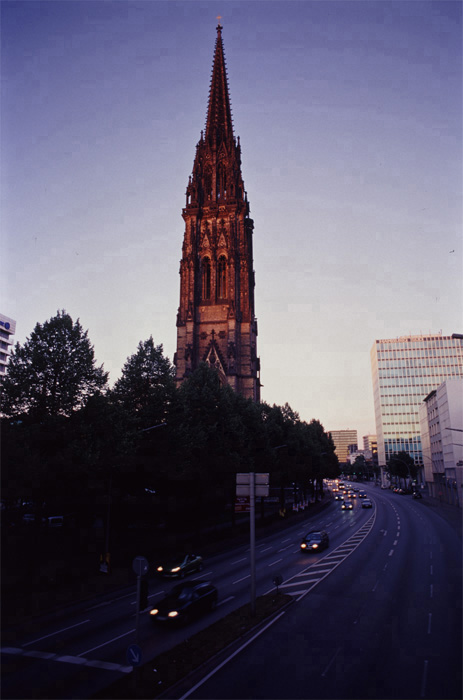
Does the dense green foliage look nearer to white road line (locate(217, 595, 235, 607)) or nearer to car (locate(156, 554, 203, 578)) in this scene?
car (locate(156, 554, 203, 578))

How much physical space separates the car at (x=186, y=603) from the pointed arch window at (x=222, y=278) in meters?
A: 67.6

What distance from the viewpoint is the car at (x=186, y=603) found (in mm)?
17234

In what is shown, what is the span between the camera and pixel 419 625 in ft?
54.5

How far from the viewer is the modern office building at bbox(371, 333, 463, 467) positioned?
148750 mm

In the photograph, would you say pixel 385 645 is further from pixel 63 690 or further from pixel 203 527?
pixel 203 527

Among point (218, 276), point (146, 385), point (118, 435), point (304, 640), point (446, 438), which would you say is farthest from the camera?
point (218, 276)

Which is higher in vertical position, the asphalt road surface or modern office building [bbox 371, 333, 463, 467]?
modern office building [bbox 371, 333, 463, 467]

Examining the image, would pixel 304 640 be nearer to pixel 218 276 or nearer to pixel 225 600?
pixel 225 600

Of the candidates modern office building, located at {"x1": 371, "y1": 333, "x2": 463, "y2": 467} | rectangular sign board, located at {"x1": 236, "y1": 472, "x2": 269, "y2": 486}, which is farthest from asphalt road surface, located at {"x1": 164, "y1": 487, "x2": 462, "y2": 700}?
modern office building, located at {"x1": 371, "y1": 333, "x2": 463, "y2": 467}

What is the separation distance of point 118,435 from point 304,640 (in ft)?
57.5

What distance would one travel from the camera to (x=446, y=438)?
75.4 meters

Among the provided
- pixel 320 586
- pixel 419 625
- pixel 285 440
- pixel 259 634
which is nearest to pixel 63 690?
pixel 259 634

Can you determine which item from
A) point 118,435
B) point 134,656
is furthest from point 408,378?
point 134,656

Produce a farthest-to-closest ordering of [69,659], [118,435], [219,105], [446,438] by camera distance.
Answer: [219,105], [446,438], [118,435], [69,659]
